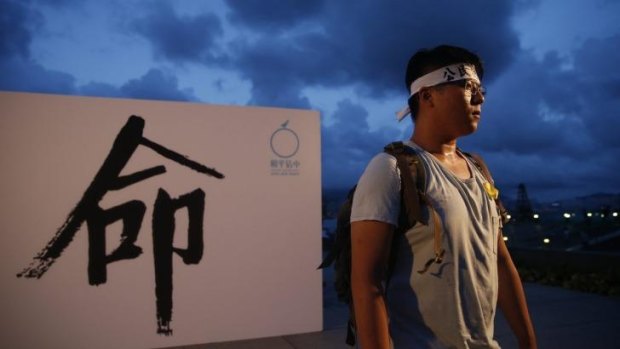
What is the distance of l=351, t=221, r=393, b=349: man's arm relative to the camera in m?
1.18

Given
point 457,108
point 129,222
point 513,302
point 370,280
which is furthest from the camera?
point 129,222

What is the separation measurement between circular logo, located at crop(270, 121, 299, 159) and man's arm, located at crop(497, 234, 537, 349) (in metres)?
3.34

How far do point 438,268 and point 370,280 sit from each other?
21cm

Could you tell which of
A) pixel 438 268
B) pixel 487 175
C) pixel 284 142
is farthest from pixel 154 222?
pixel 438 268

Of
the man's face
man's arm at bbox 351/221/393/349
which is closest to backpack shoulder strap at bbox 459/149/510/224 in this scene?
the man's face

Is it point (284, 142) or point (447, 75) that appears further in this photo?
point (284, 142)

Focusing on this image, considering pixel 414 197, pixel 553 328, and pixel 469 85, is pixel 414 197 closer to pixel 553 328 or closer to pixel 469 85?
pixel 469 85

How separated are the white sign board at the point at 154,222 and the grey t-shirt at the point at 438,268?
3412 mm

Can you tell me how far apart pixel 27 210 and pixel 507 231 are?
401 inches

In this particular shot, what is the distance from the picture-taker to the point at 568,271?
7867mm

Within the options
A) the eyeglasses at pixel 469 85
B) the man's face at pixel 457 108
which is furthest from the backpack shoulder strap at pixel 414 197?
the eyeglasses at pixel 469 85

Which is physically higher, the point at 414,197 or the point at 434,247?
the point at 414,197

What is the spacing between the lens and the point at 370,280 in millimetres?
1209

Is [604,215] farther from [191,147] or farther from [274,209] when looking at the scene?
[191,147]
